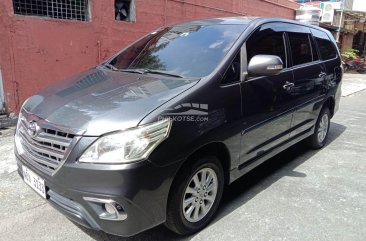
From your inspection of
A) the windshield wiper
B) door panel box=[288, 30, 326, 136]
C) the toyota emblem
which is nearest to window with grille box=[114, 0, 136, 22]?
the windshield wiper

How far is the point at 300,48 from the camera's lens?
4.49 metres

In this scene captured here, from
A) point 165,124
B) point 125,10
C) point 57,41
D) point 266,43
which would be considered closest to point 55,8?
point 57,41

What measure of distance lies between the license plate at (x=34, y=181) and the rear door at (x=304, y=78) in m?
2.72

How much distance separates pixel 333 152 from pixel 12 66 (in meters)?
5.42

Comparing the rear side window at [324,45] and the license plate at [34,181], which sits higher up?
the rear side window at [324,45]

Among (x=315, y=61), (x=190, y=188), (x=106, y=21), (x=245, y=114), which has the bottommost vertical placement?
(x=190, y=188)

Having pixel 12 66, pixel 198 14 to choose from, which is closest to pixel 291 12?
pixel 198 14

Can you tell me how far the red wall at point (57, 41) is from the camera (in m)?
5.96

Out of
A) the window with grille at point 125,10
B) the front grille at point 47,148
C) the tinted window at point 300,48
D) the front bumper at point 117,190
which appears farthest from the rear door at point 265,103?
the window with grille at point 125,10

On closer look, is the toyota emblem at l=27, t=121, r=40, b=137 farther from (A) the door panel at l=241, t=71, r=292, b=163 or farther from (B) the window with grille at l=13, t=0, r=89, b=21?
(B) the window with grille at l=13, t=0, r=89, b=21

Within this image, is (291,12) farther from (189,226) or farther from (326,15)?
(189,226)

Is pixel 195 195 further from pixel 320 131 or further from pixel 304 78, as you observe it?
pixel 320 131

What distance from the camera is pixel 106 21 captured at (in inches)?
293

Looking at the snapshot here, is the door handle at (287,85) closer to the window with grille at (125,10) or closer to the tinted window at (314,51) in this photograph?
the tinted window at (314,51)
